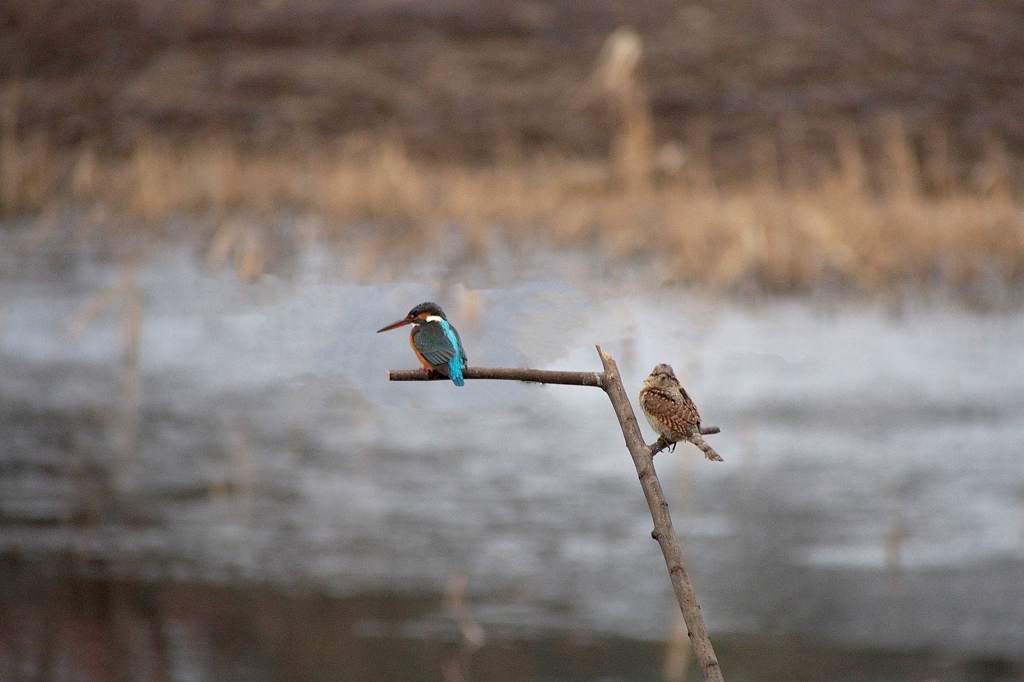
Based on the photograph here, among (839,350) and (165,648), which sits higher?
(839,350)

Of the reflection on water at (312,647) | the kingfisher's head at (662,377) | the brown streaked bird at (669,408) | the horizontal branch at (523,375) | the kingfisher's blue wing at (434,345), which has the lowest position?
the horizontal branch at (523,375)

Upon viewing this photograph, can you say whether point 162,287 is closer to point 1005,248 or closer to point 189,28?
point 1005,248

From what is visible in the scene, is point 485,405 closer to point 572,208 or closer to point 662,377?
point 572,208

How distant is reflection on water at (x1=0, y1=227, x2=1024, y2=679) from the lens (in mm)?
3676

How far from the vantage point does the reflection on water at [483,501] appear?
3.68 m

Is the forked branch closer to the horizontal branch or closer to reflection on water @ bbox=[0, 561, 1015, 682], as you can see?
the horizontal branch

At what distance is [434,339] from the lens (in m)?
1.22

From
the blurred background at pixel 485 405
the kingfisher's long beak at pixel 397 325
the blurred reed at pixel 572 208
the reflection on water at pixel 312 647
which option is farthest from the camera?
the blurred reed at pixel 572 208

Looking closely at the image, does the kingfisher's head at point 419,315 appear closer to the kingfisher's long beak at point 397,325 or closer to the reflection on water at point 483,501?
the kingfisher's long beak at point 397,325

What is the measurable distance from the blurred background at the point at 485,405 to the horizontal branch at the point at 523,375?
78 mm

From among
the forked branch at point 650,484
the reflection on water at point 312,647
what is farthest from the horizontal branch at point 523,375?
the reflection on water at point 312,647

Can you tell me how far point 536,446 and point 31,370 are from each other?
2196mm

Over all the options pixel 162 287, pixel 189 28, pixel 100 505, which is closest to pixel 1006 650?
pixel 100 505

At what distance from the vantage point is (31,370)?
6.10m
